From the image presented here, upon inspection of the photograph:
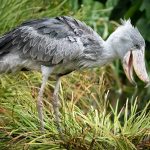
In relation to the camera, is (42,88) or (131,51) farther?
(42,88)

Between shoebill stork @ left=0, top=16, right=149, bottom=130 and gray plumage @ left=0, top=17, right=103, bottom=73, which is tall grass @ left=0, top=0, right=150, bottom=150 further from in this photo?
gray plumage @ left=0, top=17, right=103, bottom=73

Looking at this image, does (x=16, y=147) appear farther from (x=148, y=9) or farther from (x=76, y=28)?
(x=148, y=9)

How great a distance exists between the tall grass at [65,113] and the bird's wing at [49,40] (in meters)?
0.43

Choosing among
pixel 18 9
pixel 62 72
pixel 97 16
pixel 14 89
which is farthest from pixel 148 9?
pixel 62 72

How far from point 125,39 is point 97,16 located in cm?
239

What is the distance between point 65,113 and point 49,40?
0.52m

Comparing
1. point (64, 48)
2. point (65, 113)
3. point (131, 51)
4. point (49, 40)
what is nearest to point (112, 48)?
point (131, 51)

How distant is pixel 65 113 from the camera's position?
429 cm

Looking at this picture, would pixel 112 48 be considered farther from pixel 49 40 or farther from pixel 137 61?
pixel 49 40

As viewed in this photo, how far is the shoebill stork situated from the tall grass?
0.43ft

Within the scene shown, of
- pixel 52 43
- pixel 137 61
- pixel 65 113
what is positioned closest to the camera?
pixel 137 61

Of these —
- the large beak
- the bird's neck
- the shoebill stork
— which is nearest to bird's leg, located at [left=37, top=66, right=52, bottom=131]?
the shoebill stork

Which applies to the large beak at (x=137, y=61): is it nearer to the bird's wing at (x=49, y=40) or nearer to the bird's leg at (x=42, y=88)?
the bird's wing at (x=49, y=40)

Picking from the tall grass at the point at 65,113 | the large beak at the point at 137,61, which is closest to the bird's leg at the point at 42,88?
the tall grass at the point at 65,113
